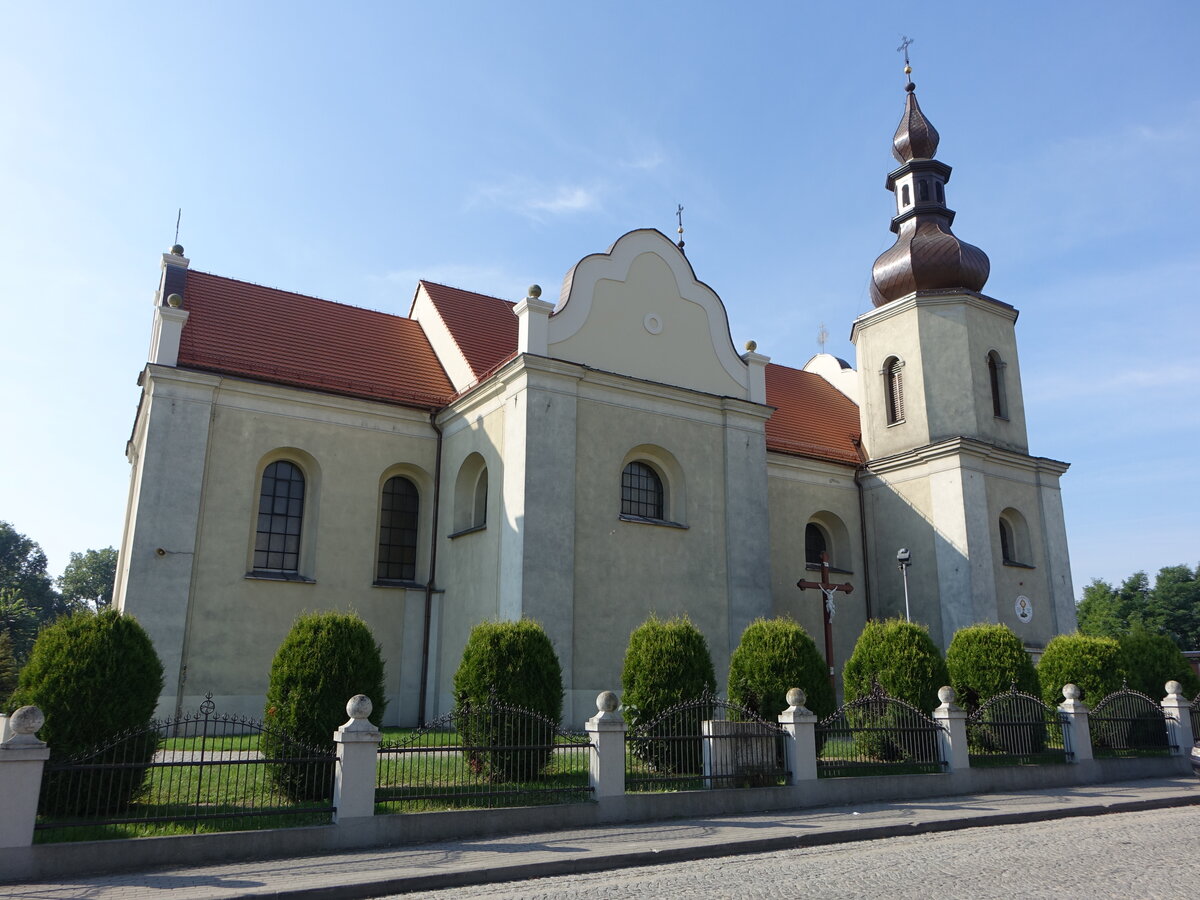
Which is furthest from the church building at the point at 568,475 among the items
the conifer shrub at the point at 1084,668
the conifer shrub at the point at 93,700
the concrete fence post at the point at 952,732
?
the conifer shrub at the point at 93,700

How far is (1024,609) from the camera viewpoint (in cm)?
2306

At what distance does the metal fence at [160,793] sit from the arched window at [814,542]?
16641 millimetres

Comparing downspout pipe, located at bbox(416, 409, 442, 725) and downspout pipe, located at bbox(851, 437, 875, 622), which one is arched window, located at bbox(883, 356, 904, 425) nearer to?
downspout pipe, located at bbox(851, 437, 875, 622)

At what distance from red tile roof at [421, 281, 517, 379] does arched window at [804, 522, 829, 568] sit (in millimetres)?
9483

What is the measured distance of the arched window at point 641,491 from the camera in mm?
20219

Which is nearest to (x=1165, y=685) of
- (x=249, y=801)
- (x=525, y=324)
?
(x=525, y=324)

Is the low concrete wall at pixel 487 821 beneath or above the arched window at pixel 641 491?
beneath

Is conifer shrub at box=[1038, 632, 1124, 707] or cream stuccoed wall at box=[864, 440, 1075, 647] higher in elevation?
cream stuccoed wall at box=[864, 440, 1075, 647]

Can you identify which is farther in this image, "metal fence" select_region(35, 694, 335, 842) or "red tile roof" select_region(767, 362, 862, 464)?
"red tile roof" select_region(767, 362, 862, 464)

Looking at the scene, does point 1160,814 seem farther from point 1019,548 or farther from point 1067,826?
point 1019,548

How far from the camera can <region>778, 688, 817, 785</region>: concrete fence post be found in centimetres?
1271

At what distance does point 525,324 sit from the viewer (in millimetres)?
18781

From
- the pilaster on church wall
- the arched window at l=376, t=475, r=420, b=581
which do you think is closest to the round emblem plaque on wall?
the arched window at l=376, t=475, r=420, b=581

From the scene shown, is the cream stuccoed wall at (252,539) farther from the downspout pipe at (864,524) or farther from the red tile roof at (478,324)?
the downspout pipe at (864,524)
